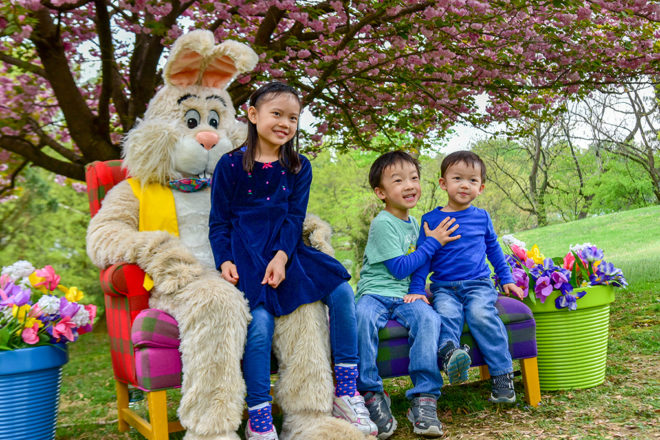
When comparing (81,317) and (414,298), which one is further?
(414,298)

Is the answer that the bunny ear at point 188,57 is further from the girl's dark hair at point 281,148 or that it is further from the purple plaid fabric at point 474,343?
the purple plaid fabric at point 474,343

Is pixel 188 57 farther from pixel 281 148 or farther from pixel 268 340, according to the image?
pixel 268 340

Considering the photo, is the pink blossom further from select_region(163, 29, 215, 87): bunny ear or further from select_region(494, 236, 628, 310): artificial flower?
select_region(163, 29, 215, 87): bunny ear

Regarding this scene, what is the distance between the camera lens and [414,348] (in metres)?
2.27

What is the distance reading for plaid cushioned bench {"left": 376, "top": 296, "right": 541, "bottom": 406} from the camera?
7.63ft

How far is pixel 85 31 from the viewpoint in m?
4.79

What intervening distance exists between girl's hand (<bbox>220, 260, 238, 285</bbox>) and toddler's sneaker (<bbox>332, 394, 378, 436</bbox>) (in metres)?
0.58

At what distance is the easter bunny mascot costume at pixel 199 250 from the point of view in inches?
77.0

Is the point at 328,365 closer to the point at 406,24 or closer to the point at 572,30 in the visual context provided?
the point at 406,24

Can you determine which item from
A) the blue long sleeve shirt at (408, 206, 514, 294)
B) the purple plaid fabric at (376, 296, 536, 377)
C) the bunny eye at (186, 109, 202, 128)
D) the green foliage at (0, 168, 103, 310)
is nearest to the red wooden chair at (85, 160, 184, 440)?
the bunny eye at (186, 109, 202, 128)

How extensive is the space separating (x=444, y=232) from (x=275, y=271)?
31.4 inches

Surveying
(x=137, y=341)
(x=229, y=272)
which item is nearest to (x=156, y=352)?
(x=137, y=341)

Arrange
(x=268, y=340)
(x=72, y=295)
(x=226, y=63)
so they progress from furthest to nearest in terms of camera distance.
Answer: (x=226, y=63) → (x=72, y=295) → (x=268, y=340)

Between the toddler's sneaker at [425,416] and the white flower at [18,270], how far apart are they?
1659 millimetres
